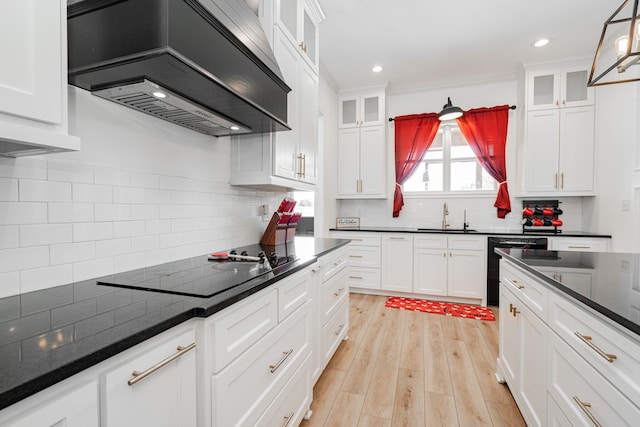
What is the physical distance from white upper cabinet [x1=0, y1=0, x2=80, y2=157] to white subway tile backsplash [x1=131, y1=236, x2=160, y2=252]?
0.65 meters

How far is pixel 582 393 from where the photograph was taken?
1025 millimetres

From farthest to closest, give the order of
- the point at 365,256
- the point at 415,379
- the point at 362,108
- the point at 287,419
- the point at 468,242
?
the point at 362,108, the point at 365,256, the point at 468,242, the point at 415,379, the point at 287,419

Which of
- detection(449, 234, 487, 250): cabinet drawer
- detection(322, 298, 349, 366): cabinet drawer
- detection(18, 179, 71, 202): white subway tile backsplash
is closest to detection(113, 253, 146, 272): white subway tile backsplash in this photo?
detection(18, 179, 71, 202): white subway tile backsplash

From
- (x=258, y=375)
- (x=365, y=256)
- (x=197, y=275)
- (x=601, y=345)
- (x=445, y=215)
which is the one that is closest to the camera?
(x=601, y=345)

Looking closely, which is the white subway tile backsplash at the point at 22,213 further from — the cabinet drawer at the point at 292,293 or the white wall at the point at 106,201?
the cabinet drawer at the point at 292,293

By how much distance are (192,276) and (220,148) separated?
41.0 inches

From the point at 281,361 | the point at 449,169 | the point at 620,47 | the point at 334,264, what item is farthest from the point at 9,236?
the point at 449,169

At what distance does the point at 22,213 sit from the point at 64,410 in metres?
0.79

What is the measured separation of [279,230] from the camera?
2.34 metres

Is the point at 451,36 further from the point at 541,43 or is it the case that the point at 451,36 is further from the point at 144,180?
the point at 144,180

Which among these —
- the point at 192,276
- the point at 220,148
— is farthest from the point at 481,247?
the point at 192,276

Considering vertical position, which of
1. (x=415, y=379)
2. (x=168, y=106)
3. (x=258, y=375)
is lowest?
(x=415, y=379)

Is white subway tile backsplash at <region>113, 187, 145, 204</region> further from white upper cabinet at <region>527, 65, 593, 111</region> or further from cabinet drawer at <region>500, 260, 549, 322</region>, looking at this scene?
white upper cabinet at <region>527, 65, 593, 111</region>

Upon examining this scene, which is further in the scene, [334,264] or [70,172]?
[334,264]
